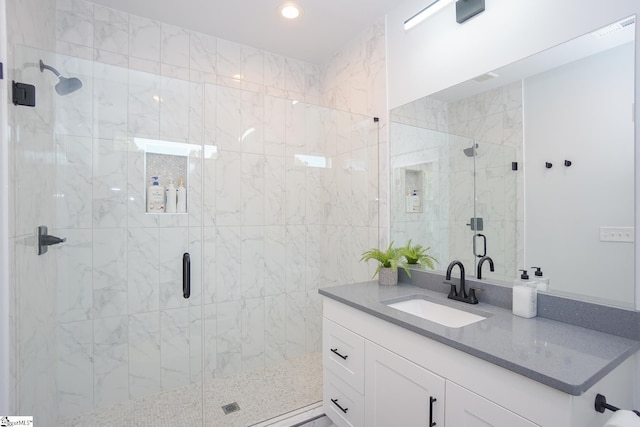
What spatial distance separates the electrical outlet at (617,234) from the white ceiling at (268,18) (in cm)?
177

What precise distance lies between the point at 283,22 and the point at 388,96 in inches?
36.7

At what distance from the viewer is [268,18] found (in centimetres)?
219

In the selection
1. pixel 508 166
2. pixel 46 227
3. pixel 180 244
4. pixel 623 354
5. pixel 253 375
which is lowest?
pixel 253 375

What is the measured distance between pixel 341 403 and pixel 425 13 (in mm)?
2271

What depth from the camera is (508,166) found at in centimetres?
152

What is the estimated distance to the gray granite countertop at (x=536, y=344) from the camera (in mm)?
847

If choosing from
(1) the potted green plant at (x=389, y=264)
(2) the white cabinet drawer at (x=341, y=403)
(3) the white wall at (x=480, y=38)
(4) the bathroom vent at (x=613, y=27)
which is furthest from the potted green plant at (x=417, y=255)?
(4) the bathroom vent at (x=613, y=27)

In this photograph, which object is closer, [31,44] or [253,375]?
[31,44]

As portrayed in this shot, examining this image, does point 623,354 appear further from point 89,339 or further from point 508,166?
point 89,339

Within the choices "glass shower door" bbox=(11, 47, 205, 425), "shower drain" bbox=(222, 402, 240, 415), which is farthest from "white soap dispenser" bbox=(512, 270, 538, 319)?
"glass shower door" bbox=(11, 47, 205, 425)

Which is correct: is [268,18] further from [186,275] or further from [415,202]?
[186,275]

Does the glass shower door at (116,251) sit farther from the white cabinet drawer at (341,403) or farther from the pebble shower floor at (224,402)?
Answer: the white cabinet drawer at (341,403)

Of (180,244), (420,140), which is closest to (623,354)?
(420,140)

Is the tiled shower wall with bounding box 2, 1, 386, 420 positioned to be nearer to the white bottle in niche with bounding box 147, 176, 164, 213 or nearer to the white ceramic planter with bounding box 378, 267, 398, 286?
the white bottle in niche with bounding box 147, 176, 164, 213
